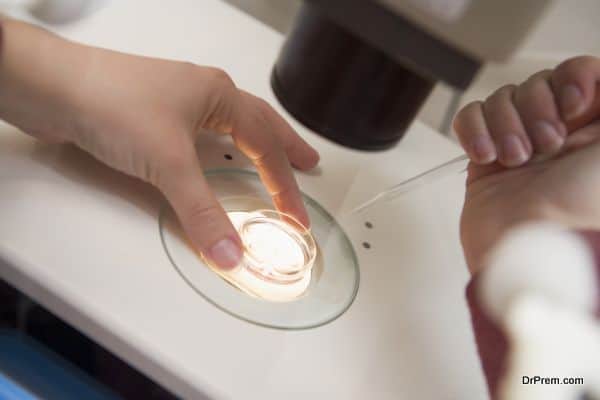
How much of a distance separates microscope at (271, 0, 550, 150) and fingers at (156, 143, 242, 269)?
0.08 m

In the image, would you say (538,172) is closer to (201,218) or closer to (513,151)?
(513,151)

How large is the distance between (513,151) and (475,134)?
2cm

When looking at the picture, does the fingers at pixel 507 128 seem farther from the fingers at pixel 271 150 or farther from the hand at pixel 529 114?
the fingers at pixel 271 150

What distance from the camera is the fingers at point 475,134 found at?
0.39 m

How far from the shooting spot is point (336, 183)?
0.43 meters

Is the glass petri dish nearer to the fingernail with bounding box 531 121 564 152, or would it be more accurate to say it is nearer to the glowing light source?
the glowing light source

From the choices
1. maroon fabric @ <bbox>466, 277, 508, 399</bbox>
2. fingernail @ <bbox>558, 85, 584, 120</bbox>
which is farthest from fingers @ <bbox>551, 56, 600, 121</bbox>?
maroon fabric @ <bbox>466, 277, 508, 399</bbox>

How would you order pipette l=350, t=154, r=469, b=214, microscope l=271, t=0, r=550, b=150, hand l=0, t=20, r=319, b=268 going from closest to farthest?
microscope l=271, t=0, r=550, b=150
hand l=0, t=20, r=319, b=268
pipette l=350, t=154, r=469, b=214

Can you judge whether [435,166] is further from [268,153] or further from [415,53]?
[415,53]

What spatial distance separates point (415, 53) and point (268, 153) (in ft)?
0.61

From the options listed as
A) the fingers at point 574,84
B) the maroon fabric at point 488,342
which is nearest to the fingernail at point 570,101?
the fingers at point 574,84

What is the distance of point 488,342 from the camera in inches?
11.9

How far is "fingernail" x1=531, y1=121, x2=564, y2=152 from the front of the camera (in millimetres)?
377

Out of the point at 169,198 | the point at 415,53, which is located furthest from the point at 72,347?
the point at 415,53
